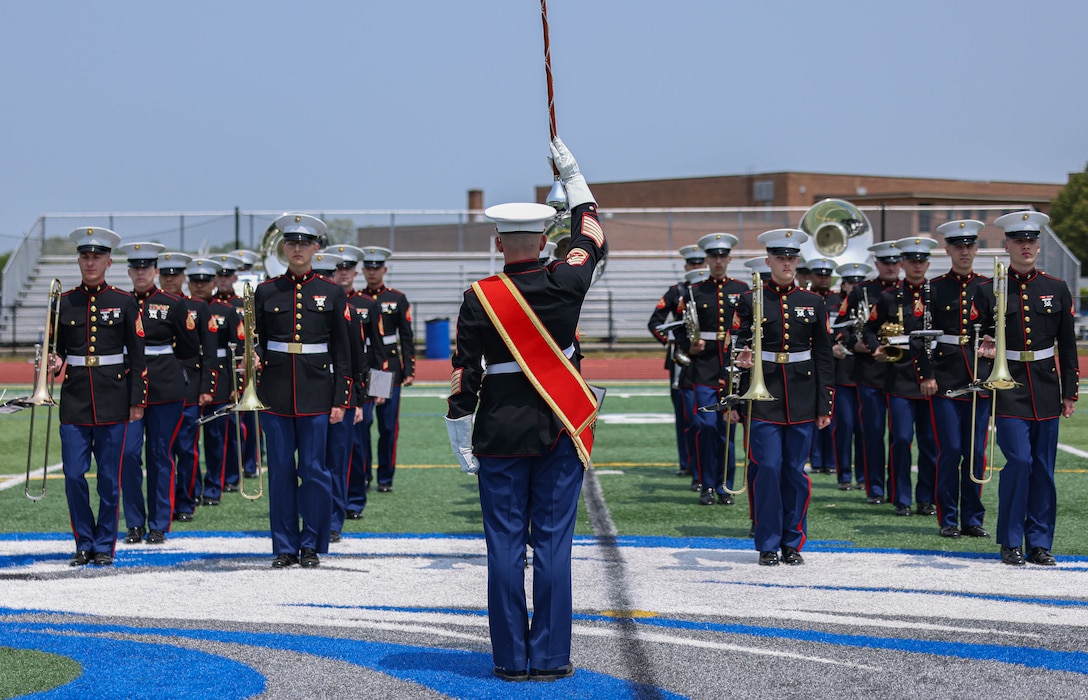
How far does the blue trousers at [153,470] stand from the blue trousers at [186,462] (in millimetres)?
359

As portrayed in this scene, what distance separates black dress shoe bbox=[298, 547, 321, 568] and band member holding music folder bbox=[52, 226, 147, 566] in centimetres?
117

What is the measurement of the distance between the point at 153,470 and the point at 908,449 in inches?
224

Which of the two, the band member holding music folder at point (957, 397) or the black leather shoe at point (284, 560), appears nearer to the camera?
the black leather shoe at point (284, 560)

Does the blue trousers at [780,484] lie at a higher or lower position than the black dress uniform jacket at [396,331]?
lower

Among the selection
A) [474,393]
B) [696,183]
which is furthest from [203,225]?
[696,183]

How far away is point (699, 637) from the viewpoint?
6.14 meters

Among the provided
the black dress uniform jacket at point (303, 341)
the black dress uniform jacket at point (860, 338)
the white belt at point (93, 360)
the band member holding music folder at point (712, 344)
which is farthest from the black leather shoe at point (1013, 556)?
the white belt at point (93, 360)

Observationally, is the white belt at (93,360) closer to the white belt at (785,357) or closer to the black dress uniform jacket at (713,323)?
the white belt at (785,357)

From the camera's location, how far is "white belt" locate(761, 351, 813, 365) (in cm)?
834

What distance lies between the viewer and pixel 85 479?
26.6 feet

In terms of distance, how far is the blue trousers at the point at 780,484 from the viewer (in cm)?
806

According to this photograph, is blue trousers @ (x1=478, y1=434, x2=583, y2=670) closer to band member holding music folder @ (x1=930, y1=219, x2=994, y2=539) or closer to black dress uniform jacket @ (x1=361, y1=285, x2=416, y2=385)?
band member holding music folder @ (x1=930, y1=219, x2=994, y2=539)

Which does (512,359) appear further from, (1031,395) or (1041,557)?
(1041,557)

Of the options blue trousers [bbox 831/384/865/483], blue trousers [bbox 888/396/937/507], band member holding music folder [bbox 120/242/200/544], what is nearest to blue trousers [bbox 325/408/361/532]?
band member holding music folder [bbox 120/242/200/544]
